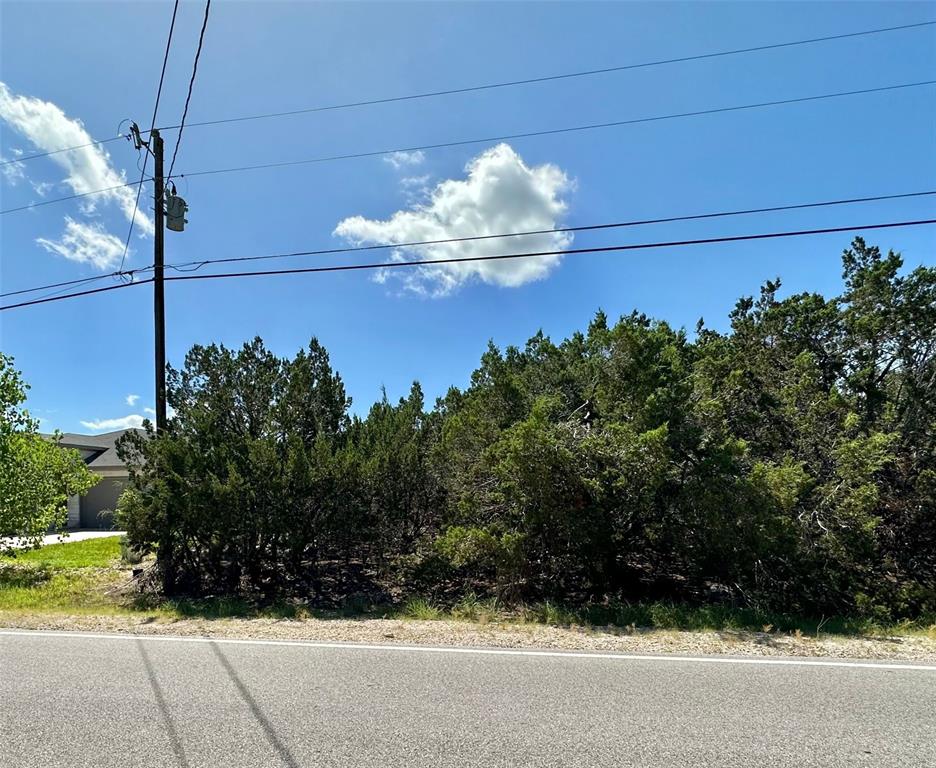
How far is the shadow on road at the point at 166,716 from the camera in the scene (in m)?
3.22

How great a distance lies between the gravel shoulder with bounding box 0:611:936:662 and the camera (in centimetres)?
569

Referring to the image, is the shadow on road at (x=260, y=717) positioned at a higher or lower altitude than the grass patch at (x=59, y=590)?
higher

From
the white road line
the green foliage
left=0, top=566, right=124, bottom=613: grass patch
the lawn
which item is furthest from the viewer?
the green foliage

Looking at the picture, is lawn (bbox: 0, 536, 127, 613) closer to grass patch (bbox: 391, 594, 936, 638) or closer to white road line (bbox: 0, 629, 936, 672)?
white road line (bbox: 0, 629, 936, 672)

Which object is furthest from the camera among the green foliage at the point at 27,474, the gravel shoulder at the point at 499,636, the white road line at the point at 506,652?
the green foliage at the point at 27,474

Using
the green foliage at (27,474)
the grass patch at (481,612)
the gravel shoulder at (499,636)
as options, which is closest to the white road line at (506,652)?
the gravel shoulder at (499,636)

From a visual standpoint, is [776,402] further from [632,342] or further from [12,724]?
[12,724]

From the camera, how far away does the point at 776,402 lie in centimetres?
1068

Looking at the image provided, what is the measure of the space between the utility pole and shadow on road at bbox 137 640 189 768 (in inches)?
237

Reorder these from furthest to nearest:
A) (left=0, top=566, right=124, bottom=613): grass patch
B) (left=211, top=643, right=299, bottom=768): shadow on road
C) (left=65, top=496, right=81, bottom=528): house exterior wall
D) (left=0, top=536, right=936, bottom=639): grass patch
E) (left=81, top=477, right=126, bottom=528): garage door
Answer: (left=81, top=477, right=126, bottom=528): garage door < (left=65, top=496, right=81, bottom=528): house exterior wall < (left=0, top=566, right=124, bottom=613): grass patch < (left=0, top=536, right=936, bottom=639): grass patch < (left=211, top=643, right=299, bottom=768): shadow on road

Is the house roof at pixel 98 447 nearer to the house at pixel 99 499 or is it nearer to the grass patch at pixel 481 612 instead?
the house at pixel 99 499

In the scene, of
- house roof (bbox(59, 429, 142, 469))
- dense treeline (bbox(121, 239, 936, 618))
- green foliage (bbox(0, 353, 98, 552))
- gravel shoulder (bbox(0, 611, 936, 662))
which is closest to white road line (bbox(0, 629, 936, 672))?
gravel shoulder (bbox(0, 611, 936, 662))

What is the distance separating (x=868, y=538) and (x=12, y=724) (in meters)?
10.5

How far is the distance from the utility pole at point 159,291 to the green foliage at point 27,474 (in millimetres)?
4929
